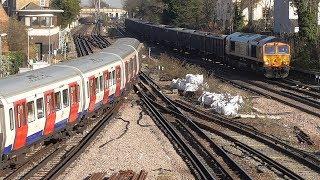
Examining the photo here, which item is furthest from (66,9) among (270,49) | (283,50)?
(270,49)

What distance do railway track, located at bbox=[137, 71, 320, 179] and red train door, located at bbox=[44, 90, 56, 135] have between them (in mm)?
5579

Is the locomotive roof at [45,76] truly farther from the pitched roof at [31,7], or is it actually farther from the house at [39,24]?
the pitched roof at [31,7]

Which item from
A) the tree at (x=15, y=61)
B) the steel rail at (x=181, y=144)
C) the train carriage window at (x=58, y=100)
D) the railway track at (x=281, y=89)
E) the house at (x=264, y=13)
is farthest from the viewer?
the house at (x=264, y=13)

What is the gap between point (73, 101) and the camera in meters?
18.7

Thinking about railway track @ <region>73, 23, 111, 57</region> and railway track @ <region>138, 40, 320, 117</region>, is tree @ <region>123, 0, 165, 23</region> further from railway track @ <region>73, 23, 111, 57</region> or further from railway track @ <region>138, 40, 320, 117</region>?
railway track @ <region>138, 40, 320, 117</region>

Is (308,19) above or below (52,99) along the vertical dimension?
above

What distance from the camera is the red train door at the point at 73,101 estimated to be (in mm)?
18497

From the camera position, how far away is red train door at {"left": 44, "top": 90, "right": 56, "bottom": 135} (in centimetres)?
1644

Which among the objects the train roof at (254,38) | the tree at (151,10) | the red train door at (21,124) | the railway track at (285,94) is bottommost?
the railway track at (285,94)

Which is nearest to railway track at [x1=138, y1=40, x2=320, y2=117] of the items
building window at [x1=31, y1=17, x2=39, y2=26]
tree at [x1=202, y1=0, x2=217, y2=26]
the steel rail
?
the steel rail

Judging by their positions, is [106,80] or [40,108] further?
[106,80]

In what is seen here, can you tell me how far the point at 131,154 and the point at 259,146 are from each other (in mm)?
4342

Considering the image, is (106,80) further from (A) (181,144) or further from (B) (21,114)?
(B) (21,114)

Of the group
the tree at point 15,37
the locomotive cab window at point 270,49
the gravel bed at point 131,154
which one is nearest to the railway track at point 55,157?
the gravel bed at point 131,154
